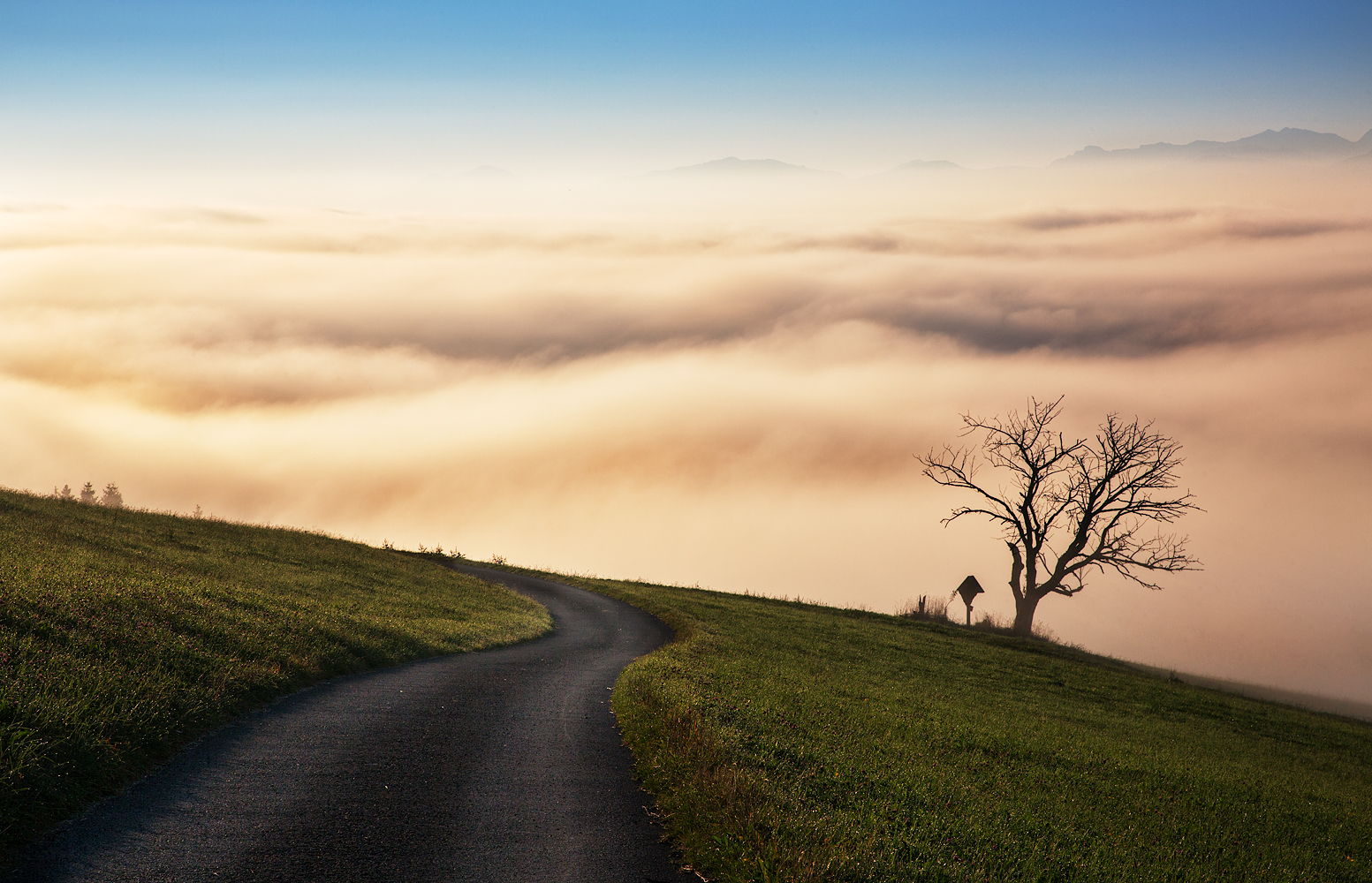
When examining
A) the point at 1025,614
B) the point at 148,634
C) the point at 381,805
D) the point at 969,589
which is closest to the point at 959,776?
the point at 381,805

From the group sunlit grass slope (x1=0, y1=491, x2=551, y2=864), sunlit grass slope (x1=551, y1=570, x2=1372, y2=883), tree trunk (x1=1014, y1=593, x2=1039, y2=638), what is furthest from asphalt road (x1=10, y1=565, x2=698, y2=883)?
tree trunk (x1=1014, y1=593, x2=1039, y2=638)

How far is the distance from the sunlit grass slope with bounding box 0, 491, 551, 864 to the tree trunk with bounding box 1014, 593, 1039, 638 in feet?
124

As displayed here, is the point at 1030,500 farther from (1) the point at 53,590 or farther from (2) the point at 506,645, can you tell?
(1) the point at 53,590

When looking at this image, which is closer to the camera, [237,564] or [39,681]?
[39,681]

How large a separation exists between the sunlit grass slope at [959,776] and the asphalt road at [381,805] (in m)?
0.88

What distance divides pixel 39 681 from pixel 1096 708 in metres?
32.8

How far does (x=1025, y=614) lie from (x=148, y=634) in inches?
2181

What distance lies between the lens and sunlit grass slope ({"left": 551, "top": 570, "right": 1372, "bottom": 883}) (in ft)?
29.0

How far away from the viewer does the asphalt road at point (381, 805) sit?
23.5 feet

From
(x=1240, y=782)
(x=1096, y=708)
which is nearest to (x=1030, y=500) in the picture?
(x=1096, y=708)

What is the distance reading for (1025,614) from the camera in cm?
5631

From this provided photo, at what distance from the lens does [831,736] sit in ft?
48.3

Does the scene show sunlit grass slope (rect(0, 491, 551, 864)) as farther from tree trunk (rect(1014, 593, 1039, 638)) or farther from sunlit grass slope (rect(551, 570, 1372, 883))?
tree trunk (rect(1014, 593, 1039, 638))

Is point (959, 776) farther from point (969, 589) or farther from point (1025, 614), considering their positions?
point (969, 589)
